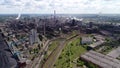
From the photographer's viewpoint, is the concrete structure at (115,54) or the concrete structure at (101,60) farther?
the concrete structure at (115,54)

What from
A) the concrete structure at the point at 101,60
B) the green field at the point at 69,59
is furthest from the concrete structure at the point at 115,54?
Answer: the green field at the point at 69,59

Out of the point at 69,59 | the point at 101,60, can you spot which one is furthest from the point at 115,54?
the point at 69,59

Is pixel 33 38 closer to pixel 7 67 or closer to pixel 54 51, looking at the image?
pixel 54 51

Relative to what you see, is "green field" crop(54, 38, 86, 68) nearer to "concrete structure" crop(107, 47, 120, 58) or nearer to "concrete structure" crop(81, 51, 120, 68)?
"concrete structure" crop(81, 51, 120, 68)

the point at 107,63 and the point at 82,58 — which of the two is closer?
the point at 107,63

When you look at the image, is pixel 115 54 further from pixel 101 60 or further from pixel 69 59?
pixel 69 59

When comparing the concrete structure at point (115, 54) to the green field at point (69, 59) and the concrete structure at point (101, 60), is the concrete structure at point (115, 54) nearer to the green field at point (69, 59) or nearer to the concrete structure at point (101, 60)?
the concrete structure at point (101, 60)

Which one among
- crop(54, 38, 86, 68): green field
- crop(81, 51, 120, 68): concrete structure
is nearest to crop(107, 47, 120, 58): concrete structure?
crop(81, 51, 120, 68): concrete structure

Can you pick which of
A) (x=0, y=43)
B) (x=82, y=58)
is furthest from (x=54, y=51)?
(x=0, y=43)
